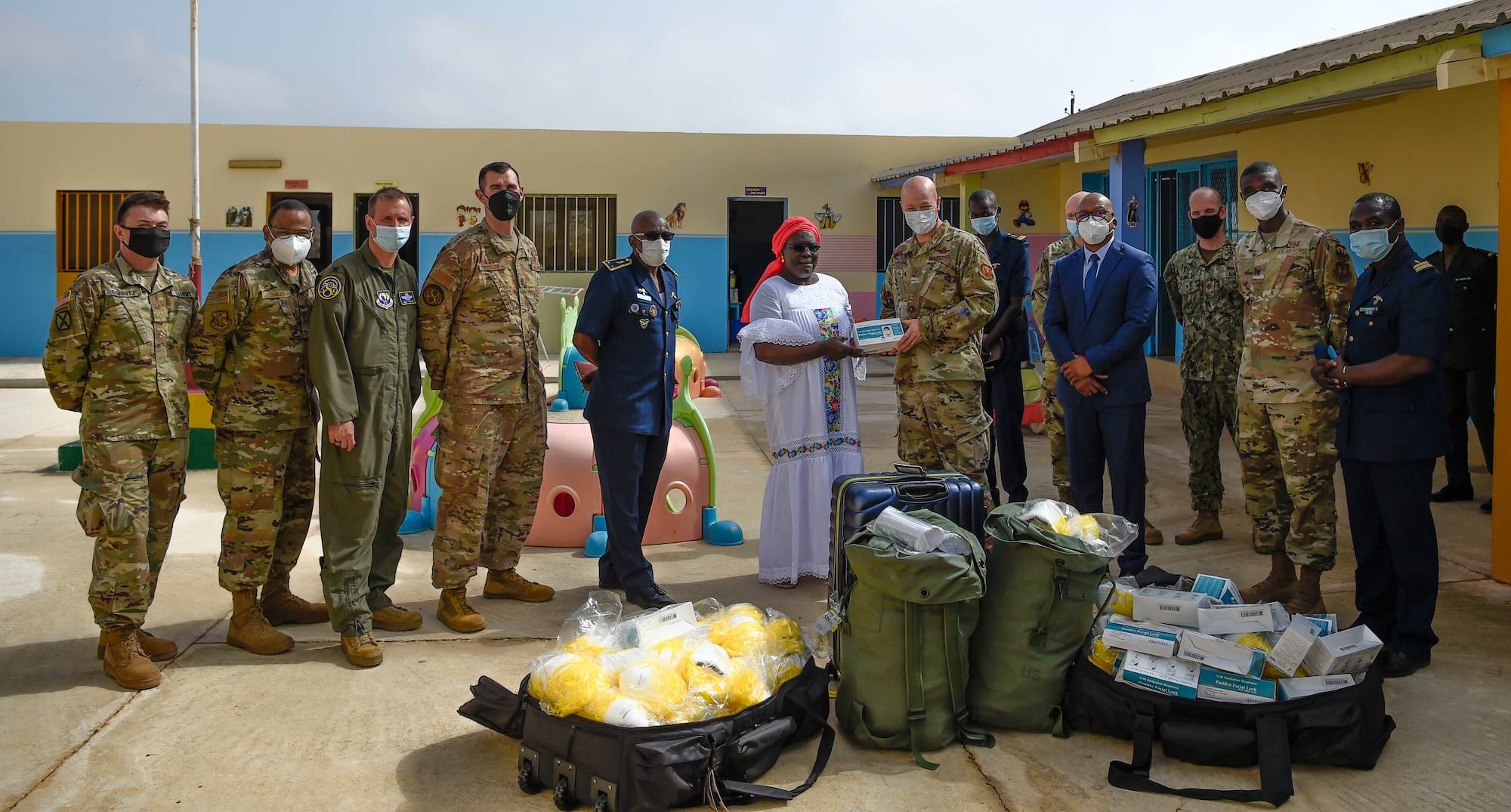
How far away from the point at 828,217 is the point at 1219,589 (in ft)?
50.8

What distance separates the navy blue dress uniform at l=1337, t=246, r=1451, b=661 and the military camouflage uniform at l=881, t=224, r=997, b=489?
1.56 m

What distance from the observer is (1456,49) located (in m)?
5.44

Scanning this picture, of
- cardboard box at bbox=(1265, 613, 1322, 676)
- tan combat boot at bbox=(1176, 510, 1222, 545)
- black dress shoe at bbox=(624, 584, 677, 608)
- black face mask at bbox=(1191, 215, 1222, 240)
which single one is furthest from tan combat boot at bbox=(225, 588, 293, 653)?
black face mask at bbox=(1191, 215, 1222, 240)

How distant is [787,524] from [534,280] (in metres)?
1.65

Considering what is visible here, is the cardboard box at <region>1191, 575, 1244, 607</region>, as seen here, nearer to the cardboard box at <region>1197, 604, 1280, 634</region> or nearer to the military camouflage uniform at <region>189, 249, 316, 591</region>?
the cardboard box at <region>1197, 604, 1280, 634</region>

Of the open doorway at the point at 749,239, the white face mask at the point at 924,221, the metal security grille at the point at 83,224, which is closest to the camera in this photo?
the white face mask at the point at 924,221

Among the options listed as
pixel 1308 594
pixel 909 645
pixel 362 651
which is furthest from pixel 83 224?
pixel 1308 594

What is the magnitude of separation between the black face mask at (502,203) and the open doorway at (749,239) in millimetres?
16063

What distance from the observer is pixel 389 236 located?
4.62m

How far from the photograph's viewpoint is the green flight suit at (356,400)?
4.42 meters

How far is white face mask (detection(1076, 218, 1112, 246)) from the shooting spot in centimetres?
535

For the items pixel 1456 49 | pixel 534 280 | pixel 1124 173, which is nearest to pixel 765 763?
pixel 534 280

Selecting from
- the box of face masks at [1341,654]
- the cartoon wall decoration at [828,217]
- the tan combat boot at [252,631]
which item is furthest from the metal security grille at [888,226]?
the box of face masks at [1341,654]

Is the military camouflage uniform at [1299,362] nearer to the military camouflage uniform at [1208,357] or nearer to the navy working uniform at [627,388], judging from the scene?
the military camouflage uniform at [1208,357]
